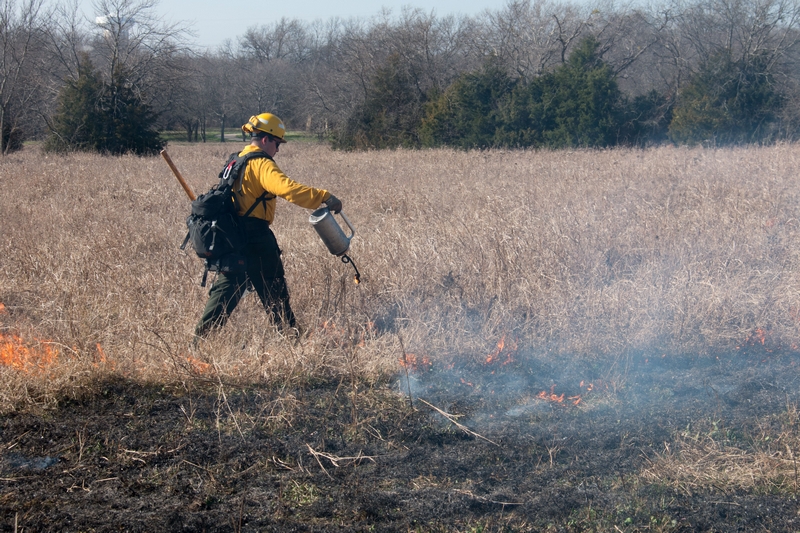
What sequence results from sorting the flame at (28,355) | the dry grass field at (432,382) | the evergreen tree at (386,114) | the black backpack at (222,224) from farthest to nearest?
the evergreen tree at (386,114)
the black backpack at (222,224)
the flame at (28,355)
the dry grass field at (432,382)

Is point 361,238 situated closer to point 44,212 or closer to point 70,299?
point 70,299

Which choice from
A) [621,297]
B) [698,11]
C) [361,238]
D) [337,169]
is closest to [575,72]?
[698,11]

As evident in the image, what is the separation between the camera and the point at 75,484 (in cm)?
297

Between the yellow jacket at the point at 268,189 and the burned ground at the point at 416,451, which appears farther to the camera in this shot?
the yellow jacket at the point at 268,189

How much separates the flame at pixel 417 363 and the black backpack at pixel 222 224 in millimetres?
1284

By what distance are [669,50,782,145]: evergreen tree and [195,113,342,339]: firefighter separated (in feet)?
73.9

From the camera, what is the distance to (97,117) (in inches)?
1041

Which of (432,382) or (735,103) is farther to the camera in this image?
(735,103)

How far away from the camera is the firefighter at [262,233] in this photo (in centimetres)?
416

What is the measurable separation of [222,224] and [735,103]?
79.7ft

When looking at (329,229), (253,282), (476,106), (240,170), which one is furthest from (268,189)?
(476,106)

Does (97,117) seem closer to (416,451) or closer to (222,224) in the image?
(222,224)

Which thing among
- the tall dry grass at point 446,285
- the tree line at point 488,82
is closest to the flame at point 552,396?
the tall dry grass at point 446,285

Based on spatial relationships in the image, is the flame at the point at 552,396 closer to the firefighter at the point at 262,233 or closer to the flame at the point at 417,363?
the flame at the point at 417,363
